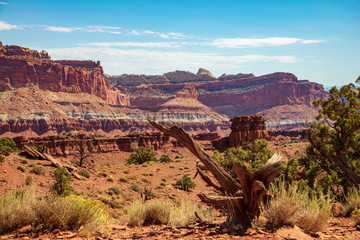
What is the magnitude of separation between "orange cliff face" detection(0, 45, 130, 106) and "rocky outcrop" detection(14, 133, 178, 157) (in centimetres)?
7708

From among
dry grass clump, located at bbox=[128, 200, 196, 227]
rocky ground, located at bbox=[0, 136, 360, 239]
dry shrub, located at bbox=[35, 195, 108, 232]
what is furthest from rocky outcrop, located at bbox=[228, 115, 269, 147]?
dry shrub, located at bbox=[35, 195, 108, 232]

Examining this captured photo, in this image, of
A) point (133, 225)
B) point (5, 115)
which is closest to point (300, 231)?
point (133, 225)

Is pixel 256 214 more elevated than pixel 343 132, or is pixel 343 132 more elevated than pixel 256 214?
pixel 343 132

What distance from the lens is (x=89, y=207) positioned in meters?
7.53

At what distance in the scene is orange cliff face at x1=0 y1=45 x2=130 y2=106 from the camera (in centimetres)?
13850

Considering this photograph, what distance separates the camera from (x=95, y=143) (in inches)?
2948

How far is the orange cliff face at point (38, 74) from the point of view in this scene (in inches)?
5453

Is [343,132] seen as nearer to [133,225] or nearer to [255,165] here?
[255,165]

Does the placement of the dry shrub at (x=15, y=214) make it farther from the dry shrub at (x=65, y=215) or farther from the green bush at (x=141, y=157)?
→ the green bush at (x=141, y=157)

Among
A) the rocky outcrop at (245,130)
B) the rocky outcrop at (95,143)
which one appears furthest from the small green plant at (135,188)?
the rocky outcrop at (245,130)

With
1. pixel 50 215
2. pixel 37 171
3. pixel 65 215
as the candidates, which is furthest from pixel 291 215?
pixel 37 171

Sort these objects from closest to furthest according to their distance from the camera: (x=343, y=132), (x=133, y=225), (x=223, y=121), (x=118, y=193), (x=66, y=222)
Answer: (x=66, y=222) < (x=133, y=225) < (x=343, y=132) < (x=118, y=193) < (x=223, y=121)

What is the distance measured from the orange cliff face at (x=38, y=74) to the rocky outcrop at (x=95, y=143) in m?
77.1

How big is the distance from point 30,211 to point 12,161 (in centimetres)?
1999
